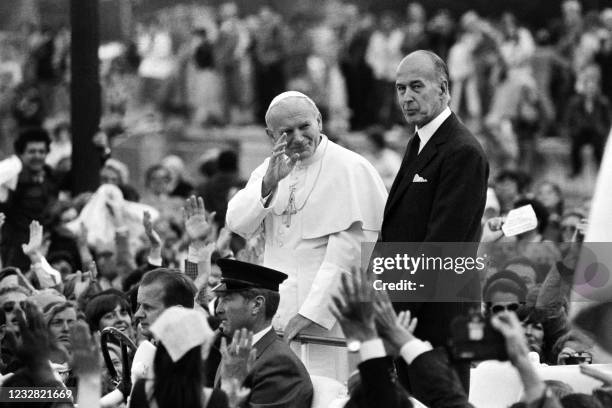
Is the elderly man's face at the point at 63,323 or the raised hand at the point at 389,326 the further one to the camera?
the elderly man's face at the point at 63,323

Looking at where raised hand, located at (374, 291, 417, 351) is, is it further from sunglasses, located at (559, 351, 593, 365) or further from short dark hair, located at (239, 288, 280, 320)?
sunglasses, located at (559, 351, 593, 365)

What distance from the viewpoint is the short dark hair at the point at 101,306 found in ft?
33.7

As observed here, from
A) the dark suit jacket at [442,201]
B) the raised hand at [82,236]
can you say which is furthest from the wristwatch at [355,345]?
the raised hand at [82,236]

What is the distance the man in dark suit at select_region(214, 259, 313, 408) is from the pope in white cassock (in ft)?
2.63

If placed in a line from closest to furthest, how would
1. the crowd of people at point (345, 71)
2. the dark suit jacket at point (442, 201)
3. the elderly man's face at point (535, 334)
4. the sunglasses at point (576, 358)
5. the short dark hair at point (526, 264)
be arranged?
the dark suit jacket at point (442, 201) → the sunglasses at point (576, 358) → the elderly man's face at point (535, 334) → the short dark hair at point (526, 264) → the crowd of people at point (345, 71)

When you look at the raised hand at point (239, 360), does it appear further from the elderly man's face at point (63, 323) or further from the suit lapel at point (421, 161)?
the elderly man's face at point (63, 323)

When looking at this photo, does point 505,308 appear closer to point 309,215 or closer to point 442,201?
point 309,215

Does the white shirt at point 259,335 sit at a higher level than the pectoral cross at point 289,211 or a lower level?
lower

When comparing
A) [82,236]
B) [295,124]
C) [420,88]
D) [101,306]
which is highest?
[420,88]

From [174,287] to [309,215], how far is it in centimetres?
116

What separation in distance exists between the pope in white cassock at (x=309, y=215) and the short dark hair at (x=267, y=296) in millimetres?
726

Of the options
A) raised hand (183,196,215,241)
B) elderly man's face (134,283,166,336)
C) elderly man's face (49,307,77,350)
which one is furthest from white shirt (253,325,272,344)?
elderly man's face (49,307,77,350)

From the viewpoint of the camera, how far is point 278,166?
9.05 metres

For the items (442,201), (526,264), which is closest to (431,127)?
(442,201)
